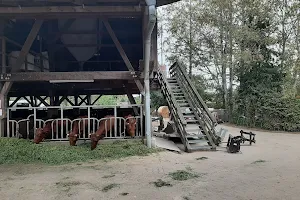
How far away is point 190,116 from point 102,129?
10.4ft

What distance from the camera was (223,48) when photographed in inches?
758

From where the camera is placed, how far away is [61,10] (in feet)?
22.3

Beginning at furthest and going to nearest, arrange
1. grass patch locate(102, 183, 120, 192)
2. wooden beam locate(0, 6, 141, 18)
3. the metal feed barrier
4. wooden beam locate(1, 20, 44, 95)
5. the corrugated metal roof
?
the metal feed barrier < wooden beam locate(1, 20, 44, 95) < wooden beam locate(0, 6, 141, 18) < the corrugated metal roof < grass patch locate(102, 183, 120, 192)

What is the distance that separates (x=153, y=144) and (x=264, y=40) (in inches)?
470

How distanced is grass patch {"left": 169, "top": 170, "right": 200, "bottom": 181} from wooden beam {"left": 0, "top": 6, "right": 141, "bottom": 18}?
13.2 feet

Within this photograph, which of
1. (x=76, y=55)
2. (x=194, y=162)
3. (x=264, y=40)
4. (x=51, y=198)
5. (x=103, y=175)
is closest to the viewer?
(x=51, y=198)

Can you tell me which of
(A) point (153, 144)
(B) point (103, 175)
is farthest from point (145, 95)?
(B) point (103, 175)

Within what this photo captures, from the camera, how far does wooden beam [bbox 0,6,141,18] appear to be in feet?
22.3

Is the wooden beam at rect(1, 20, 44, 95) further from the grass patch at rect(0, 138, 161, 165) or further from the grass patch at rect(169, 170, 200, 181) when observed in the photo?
the grass patch at rect(169, 170, 200, 181)

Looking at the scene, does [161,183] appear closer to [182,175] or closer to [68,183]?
[182,175]

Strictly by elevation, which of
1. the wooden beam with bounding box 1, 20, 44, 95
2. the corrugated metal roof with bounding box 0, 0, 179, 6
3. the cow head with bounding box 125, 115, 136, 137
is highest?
the corrugated metal roof with bounding box 0, 0, 179, 6

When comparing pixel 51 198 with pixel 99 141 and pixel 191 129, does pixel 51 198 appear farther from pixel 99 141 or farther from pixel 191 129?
pixel 191 129

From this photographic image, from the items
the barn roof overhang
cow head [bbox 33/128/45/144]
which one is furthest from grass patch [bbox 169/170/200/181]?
the barn roof overhang

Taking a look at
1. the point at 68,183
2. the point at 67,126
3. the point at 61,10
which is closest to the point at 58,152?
the point at 67,126
